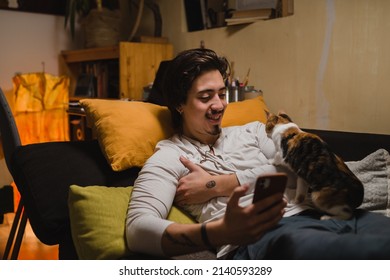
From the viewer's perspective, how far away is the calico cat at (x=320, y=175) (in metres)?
0.98

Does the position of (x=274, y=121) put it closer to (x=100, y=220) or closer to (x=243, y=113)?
(x=243, y=113)

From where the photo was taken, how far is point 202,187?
108 cm

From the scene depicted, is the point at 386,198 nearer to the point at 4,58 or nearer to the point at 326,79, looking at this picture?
the point at 326,79

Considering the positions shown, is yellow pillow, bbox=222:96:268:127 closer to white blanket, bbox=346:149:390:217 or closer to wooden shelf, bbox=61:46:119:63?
white blanket, bbox=346:149:390:217

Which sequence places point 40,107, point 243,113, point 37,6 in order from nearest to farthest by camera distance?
point 243,113 < point 40,107 < point 37,6

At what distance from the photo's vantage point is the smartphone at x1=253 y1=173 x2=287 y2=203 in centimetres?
75

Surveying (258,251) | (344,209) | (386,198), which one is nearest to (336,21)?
(386,198)

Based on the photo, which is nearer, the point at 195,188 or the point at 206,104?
the point at 195,188

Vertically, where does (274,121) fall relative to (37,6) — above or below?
below

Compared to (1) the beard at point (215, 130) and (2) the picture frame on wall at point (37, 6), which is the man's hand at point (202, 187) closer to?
(1) the beard at point (215, 130)

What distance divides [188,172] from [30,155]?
0.52 metres

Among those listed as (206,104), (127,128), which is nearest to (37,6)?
(127,128)

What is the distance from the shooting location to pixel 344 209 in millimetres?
976

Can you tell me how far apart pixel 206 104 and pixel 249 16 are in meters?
1.14
